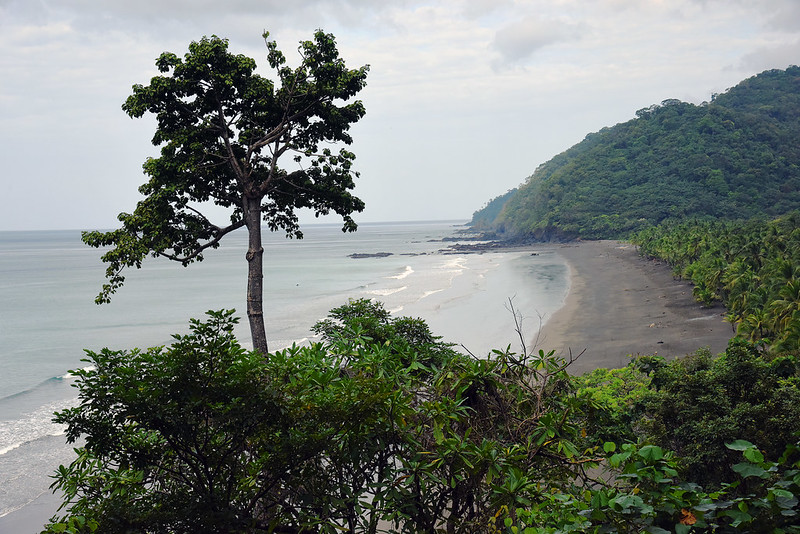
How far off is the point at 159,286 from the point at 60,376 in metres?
44.0

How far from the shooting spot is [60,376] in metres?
27.5

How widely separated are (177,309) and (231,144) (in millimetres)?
41312

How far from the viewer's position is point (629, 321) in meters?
33.3

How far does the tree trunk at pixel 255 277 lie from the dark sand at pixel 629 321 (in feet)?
39.3

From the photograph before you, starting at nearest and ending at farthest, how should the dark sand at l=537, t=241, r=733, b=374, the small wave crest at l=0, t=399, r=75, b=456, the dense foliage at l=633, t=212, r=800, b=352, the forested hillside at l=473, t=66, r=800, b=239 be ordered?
the small wave crest at l=0, t=399, r=75, b=456 < the dense foliage at l=633, t=212, r=800, b=352 < the dark sand at l=537, t=241, r=733, b=374 < the forested hillside at l=473, t=66, r=800, b=239

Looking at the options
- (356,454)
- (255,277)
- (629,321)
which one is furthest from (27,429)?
(629,321)

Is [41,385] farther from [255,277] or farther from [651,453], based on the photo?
[651,453]

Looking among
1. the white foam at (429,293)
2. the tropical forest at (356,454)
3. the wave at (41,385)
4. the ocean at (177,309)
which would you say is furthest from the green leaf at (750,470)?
the white foam at (429,293)

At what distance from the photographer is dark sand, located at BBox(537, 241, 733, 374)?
86.1ft

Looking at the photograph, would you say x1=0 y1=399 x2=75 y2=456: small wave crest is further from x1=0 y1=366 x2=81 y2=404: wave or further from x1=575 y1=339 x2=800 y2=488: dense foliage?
x1=575 y1=339 x2=800 y2=488: dense foliage

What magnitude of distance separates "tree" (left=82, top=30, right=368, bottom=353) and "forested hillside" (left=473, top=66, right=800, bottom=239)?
309 ft

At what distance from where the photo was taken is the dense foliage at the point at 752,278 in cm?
2037

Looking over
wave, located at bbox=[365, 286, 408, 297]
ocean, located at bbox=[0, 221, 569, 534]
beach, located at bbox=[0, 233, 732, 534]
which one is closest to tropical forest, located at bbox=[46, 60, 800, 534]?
beach, located at bbox=[0, 233, 732, 534]

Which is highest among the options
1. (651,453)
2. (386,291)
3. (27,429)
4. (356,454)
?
(651,453)
